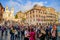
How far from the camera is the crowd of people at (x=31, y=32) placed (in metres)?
3.61

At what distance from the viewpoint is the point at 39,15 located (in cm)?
367

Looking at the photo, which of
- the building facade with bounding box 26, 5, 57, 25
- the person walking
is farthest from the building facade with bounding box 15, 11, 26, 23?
the person walking

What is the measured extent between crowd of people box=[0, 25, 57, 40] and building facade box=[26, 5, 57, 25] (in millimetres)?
101

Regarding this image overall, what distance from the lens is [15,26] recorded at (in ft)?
12.3

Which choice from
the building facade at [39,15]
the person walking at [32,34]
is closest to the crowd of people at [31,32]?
the person walking at [32,34]

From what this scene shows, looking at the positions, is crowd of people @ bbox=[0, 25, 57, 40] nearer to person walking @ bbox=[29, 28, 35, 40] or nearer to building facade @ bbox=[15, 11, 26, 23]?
person walking @ bbox=[29, 28, 35, 40]

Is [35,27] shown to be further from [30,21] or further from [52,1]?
[52,1]

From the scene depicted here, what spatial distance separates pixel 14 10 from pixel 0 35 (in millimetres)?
599

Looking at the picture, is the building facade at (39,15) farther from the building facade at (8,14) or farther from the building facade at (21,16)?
the building facade at (8,14)

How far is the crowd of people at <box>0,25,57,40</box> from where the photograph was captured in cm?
361

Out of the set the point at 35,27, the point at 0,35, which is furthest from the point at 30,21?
the point at 0,35

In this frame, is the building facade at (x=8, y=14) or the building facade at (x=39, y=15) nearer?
the building facade at (x=39, y=15)

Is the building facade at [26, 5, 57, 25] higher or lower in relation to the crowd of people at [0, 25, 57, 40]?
higher

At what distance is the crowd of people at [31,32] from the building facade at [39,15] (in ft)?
0.33
